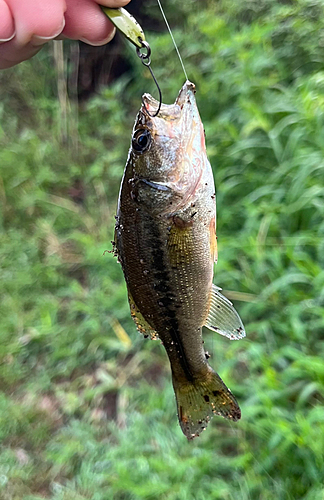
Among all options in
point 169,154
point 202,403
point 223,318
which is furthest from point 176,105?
point 202,403

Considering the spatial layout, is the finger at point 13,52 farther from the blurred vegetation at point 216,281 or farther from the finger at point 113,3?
the blurred vegetation at point 216,281

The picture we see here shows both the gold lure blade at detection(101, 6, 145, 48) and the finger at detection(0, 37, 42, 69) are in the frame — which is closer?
the gold lure blade at detection(101, 6, 145, 48)

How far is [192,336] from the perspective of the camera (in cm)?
160

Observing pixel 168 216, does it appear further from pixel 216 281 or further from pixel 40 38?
pixel 216 281

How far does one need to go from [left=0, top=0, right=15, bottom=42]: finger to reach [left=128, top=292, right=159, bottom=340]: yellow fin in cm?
106

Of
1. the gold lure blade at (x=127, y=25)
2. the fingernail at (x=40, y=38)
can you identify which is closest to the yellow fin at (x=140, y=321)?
the gold lure blade at (x=127, y=25)

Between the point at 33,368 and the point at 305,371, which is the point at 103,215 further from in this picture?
the point at 305,371

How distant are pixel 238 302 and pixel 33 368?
1916 mm

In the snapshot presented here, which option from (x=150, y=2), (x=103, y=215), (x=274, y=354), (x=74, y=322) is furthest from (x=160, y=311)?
(x=150, y=2)

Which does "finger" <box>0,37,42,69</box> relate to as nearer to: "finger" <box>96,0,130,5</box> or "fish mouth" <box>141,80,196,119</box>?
"finger" <box>96,0,130,5</box>

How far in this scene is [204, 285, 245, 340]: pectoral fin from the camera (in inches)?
62.4

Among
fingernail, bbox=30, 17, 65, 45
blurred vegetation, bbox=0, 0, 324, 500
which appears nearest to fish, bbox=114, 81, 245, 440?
fingernail, bbox=30, 17, 65, 45

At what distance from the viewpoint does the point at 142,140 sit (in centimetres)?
149

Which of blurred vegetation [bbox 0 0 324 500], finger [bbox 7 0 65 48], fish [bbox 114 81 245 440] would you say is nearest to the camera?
finger [bbox 7 0 65 48]
